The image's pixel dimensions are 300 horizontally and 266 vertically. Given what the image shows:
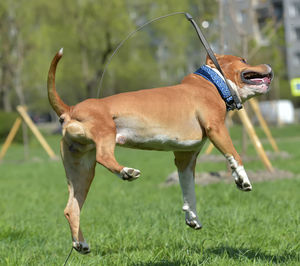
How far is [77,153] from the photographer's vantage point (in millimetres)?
3330

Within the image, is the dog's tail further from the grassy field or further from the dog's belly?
the grassy field

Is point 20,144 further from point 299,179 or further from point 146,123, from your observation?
point 146,123

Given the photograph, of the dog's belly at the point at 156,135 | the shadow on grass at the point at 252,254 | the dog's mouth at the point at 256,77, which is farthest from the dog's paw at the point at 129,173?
the shadow on grass at the point at 252,254

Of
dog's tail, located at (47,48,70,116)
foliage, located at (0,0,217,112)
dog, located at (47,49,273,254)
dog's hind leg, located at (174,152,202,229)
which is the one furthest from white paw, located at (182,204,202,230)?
foliage, located at (0,0,217,112)

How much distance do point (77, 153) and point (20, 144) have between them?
31.0 meters

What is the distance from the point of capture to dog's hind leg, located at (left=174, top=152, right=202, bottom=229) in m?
3.83

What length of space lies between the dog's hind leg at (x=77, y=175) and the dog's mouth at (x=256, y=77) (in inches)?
44.5

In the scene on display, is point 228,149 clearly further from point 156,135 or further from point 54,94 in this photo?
point 54,94

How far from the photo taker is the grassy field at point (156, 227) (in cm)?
474

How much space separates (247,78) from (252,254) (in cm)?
195

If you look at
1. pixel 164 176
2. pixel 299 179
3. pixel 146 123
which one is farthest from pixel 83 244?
pixel 164 176

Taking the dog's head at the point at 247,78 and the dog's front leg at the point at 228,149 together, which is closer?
the dog's front leg at the point at 228,149

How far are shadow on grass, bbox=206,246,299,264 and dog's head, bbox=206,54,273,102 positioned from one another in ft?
5.06

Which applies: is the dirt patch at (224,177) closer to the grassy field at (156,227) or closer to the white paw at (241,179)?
the grassy field at (156,227)
